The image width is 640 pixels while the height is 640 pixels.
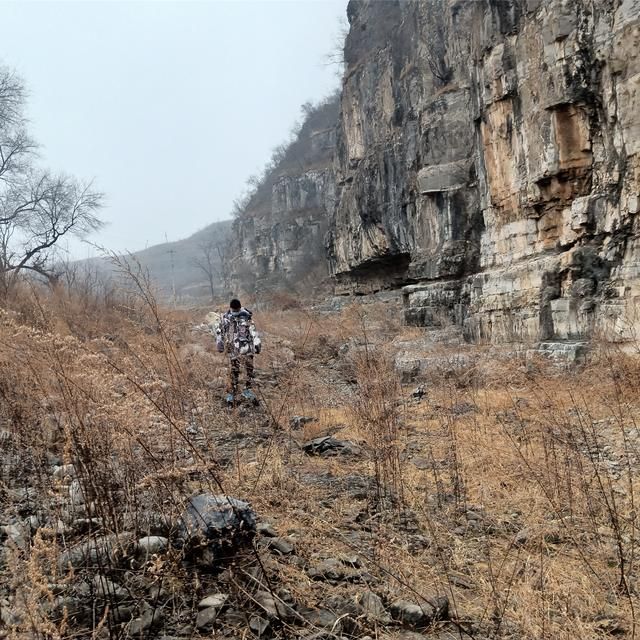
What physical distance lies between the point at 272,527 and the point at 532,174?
945 cm

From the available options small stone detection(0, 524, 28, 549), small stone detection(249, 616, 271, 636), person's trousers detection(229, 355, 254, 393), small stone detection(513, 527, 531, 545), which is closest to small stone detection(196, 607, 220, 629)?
small stone detection(249, 616, 271, 636)

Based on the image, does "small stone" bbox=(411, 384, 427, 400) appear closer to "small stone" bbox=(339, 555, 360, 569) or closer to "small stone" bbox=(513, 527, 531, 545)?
"small stone" bbox=(513, 527, 531, 545)

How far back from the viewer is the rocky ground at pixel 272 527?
6.17 ft

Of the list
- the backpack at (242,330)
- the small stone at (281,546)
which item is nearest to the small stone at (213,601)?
the small stone at (281,546)

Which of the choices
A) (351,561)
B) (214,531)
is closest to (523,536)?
(351,561)

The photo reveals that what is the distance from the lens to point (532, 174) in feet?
32.7

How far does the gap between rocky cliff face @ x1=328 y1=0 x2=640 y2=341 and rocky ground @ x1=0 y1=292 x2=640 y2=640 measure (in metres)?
4.74

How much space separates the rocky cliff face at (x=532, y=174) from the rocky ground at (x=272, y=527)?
4.74 meters

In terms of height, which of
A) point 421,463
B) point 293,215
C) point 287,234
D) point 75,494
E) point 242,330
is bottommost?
point 421,463

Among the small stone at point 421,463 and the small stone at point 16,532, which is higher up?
the small stone at point 16,532

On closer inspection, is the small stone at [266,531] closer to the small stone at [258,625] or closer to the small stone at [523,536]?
the small stone at [258,625]

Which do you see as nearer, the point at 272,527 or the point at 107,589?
the point at 107,589

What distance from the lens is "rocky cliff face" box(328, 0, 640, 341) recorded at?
7.68 meters

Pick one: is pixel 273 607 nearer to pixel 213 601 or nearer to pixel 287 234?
→ pixel 213 601
